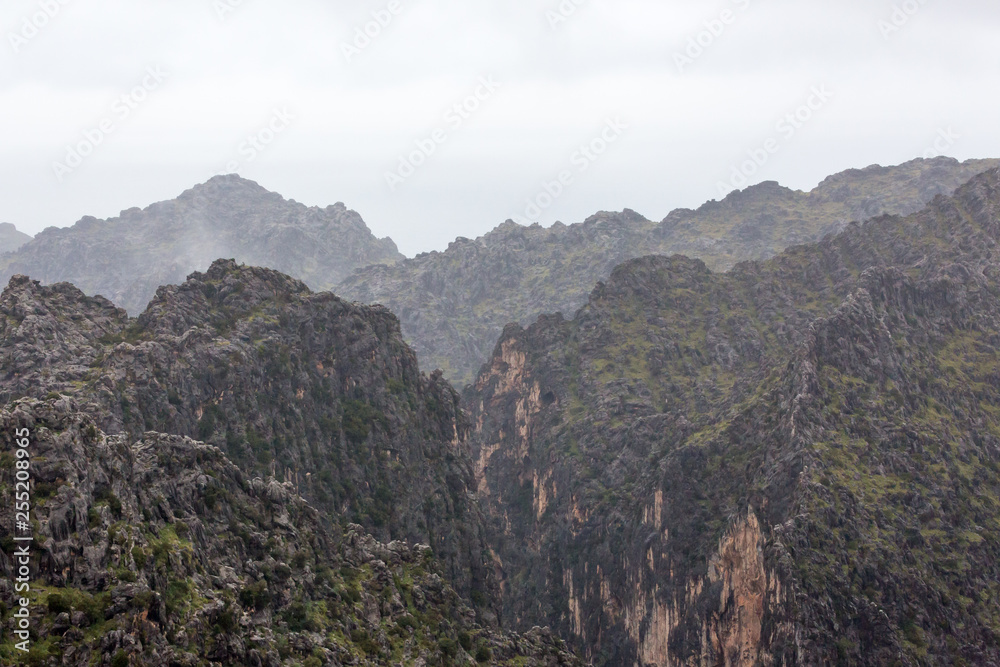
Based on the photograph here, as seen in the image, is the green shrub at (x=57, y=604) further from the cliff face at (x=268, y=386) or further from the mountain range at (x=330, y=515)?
the cliff face at (x=268, y=386)

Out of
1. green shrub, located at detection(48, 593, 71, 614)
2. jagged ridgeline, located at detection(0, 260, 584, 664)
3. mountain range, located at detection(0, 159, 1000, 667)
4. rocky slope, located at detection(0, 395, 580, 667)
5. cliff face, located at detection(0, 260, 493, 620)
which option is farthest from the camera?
cliff face, located at detection(0, 260, 493, 620)

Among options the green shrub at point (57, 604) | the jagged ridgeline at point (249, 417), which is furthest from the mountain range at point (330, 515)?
the jagged ridgeline at point (249, 417)

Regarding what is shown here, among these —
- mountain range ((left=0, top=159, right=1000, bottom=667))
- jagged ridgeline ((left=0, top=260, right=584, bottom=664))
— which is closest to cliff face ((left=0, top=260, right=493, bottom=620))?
jagged ridgeline ((left=0, top=260, right=584, bottom=664))

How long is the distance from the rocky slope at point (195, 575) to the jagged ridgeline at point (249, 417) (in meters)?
0.51

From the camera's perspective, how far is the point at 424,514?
18450cm

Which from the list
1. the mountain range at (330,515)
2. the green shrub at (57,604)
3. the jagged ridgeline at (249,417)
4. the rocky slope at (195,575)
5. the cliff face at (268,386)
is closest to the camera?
the green shrub at (57,604)

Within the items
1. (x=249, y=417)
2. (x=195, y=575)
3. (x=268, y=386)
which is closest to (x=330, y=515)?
(x=249, y=417)

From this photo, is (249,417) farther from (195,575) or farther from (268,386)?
(195,575)

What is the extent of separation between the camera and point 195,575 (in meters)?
93.4

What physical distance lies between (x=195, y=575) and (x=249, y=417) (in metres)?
75.3

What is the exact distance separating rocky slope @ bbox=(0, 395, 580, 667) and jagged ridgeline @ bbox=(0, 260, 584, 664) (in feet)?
1.69

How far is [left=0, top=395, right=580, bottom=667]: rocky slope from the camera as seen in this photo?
77.1m

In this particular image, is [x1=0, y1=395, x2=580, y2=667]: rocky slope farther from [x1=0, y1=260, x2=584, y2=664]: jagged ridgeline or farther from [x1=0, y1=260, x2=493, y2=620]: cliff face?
[x1=0, y1=260, x2=493, y2=620]: cliff face

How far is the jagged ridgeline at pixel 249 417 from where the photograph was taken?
110 metres
